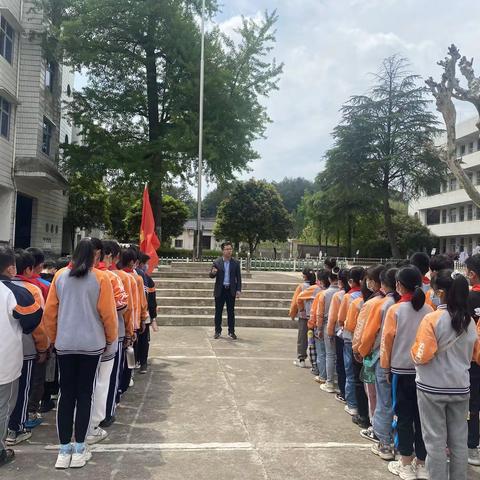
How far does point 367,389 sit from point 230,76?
17848 millimetres

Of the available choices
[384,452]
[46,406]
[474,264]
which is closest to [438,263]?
[474,264]

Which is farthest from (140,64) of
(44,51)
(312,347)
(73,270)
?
(73,270)

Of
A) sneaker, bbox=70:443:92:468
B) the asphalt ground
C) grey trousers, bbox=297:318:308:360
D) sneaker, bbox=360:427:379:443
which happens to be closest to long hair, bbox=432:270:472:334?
the asphalt ground

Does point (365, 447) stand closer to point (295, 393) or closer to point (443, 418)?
point (443, 418)

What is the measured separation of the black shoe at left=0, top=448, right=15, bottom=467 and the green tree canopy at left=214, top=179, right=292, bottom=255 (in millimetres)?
38693

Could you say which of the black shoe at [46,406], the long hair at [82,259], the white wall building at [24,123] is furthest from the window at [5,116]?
the long hair at [82,259]

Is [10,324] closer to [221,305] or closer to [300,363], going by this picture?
[300,363]

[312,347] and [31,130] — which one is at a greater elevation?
[31,130]

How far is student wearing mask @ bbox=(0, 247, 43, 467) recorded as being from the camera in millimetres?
3732

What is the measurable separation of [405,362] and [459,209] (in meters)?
46.4

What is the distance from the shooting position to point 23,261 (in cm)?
430

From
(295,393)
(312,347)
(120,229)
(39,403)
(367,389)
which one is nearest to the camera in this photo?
(367,389)

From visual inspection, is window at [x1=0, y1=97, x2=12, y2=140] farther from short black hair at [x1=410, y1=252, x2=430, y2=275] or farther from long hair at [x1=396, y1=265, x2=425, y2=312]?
long hair at [x1=396, y1=265, x2=425, y2=312]

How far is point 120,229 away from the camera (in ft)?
143
